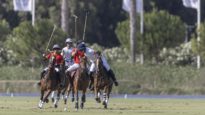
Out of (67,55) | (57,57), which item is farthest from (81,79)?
(67,55)

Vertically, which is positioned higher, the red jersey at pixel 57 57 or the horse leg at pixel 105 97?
the red jersey at pixel 57 57

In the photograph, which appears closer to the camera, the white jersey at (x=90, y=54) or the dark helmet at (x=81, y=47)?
the dark helmet at (x=81, y=47)

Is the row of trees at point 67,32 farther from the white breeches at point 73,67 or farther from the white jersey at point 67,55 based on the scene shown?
the white breeches at point 73,67

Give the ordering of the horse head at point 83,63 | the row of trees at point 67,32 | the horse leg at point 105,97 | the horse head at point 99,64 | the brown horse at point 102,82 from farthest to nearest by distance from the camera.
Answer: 1. the row of trees at point 67,32
2. the brown horse at point 102,82
3. the horse head at point 99,64
4. the horse leg at point 105,97
5. the horse head at point 83,63

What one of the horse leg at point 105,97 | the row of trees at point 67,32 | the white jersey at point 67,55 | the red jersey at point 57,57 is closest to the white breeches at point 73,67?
the red jersey at point 57,57

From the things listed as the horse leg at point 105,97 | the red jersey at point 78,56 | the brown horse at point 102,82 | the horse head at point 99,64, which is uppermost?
the red jersey at point 78,56

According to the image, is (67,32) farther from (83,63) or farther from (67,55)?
(83,63)

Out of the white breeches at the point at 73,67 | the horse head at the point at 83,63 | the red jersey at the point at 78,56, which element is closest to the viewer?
the horse head at the point at 83,63

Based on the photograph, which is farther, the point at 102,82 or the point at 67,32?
the point at 67,32

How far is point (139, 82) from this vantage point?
6275cm

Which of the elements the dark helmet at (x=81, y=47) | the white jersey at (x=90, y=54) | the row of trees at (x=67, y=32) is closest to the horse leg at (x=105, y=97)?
the white jersey at (x=90, y=54)

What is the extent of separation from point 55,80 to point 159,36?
1462 inches

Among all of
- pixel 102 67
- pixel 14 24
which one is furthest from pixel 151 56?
pixel 102 67

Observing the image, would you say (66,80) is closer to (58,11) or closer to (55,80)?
(55,80)
